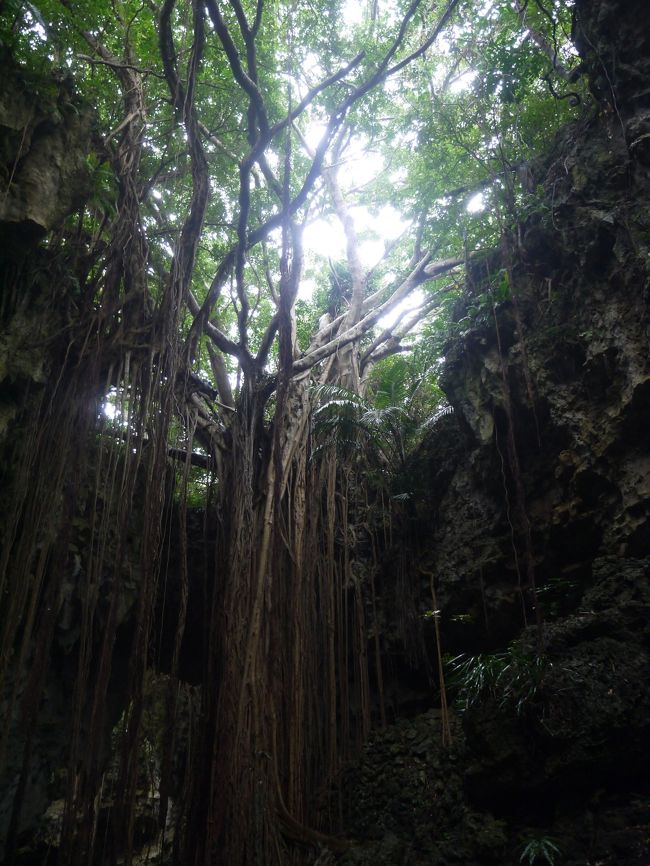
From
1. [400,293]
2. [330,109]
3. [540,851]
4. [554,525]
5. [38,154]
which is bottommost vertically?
[540,851]

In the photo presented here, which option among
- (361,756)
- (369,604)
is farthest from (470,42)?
(361,756)

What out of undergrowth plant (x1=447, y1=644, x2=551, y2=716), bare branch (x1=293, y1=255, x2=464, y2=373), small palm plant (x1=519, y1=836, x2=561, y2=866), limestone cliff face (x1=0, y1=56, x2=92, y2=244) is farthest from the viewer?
bare branch (x1=293, y1=255, x2=464, y2=373)

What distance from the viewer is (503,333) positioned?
484 cm

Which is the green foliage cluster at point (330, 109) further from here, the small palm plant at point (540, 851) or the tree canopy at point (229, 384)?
the small palm plant at point (540, 851)

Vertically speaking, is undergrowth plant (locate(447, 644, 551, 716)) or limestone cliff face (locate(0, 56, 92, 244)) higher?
limestone cliff face (locate(0, 56, 92, 244))

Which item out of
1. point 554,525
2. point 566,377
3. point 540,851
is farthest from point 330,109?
point 540,851

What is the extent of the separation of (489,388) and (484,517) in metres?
1.14

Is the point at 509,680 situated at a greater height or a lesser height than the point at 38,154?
lesser

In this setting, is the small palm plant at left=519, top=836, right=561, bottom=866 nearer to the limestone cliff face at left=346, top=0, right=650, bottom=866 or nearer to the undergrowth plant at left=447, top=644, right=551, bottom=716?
the limestone cliff face at left=346, top=0, right=650, bottom=866

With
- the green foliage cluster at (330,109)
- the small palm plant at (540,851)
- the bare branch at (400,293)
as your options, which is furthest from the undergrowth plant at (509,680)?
the bare branch at (400,293)

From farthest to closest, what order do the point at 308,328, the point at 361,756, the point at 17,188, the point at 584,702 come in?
the point at 308,328
the point at 361,756
the point at 17,188
the point at 584,702

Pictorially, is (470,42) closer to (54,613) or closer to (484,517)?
(484,517)

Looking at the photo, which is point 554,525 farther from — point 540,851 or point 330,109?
point 330,109

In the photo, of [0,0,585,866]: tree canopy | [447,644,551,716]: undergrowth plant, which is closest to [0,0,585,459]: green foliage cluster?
[0,0,585,866]: tree canopy
